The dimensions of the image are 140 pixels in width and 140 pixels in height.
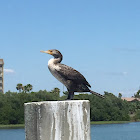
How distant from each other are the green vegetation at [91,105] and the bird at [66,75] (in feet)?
225

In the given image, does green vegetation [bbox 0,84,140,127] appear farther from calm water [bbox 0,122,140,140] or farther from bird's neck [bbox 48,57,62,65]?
bird's neck [bbox 48,57,62,65]

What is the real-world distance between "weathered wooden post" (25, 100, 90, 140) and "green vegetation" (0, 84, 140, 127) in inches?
2755

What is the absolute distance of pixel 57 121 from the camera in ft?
13.3

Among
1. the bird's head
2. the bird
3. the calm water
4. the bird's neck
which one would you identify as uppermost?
the bird's head

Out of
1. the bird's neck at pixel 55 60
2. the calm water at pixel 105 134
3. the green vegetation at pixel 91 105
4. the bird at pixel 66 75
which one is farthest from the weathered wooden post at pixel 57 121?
the green vegetation at pixel 91 105

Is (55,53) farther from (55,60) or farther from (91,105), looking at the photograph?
(91,105)

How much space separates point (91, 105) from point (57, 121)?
91032 millimetres

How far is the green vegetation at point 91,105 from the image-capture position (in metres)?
84.8

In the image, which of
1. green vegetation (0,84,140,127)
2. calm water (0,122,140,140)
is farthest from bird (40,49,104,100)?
green vegetation (0,84,140,127)

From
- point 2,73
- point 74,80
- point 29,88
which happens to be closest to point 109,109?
point 29,88

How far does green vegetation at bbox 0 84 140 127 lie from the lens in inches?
3337

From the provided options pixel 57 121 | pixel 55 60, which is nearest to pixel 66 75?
pixel 55 60

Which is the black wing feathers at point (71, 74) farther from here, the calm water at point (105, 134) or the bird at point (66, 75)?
the calm water at point (105, 134)

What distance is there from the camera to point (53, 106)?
411 centimetres
